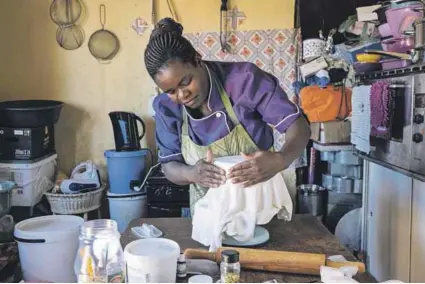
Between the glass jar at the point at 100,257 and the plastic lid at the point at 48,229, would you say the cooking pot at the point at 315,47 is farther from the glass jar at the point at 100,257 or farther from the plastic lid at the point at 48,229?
the glass jar at the point at 100,257

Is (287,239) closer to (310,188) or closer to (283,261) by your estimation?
(283,261)

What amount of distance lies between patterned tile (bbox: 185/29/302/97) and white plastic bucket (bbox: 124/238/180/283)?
3164 millimetres

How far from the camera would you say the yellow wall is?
13.7ft

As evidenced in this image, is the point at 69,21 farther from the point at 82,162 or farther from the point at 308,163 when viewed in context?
the point at 308,163

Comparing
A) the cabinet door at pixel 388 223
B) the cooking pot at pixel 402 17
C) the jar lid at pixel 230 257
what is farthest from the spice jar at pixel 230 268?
the cooking pot at pixel 402 17

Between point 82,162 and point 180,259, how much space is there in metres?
3.29

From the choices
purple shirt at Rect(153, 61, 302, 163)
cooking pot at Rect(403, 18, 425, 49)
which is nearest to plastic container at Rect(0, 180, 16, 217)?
purple shirt at Rect(153, 61, 302, 163)

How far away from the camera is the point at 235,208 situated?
151 cm

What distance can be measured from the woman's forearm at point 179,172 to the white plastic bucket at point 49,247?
379mm

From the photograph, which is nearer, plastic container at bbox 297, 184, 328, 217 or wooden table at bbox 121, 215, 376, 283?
wooden table at bbox 121, 215, 376, 283

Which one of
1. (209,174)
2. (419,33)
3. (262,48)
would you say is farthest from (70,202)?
(419,33)

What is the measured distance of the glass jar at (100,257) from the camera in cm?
114

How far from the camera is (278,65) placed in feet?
13.7

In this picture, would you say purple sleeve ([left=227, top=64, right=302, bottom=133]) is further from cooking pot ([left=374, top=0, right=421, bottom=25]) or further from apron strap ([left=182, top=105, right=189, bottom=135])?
cooking pot ([left=374, top=0, right=421, bottom=25])
